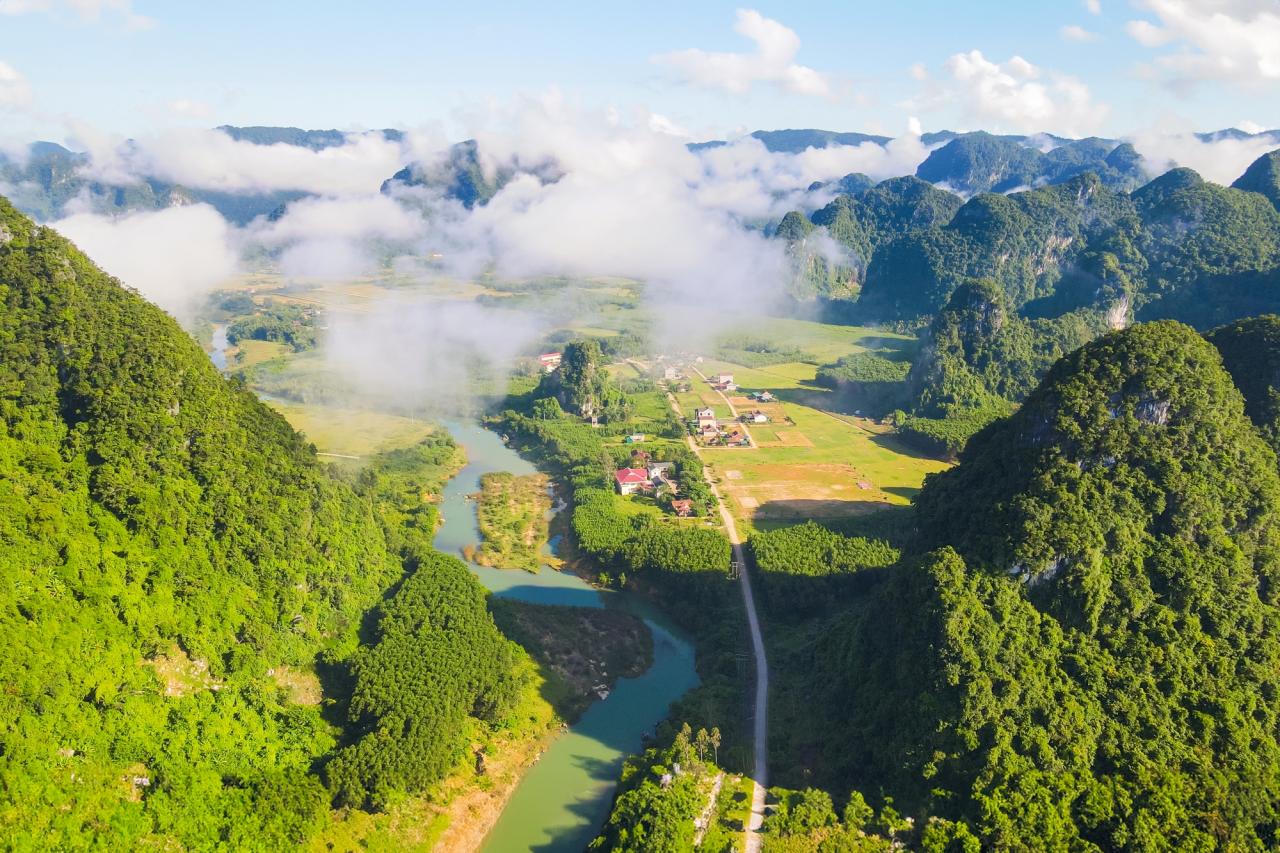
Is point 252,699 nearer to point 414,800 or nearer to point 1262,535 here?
point 414,800

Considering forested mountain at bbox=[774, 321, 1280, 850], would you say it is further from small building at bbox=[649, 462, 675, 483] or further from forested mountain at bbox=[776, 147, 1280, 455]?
forested mountain at bbox=[776, 147, 1280, 455]

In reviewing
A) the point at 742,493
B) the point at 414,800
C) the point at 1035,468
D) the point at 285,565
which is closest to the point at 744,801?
the point at 414,800

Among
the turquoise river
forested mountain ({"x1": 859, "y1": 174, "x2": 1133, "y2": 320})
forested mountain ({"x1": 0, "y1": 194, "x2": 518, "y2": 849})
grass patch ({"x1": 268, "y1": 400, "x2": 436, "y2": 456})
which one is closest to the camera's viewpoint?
forested mountain ({"x1": 0, "y1": 194, "x2": 518, "y2": 849})

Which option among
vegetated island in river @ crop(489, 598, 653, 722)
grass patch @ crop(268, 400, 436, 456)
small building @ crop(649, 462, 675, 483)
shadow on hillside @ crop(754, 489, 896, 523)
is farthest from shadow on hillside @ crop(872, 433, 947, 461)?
grass patch @ crop(268, 400, 436, 456)

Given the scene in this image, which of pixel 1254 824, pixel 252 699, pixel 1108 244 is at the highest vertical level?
pixel 1108 244

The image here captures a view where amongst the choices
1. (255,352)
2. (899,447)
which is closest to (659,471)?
(899,447)

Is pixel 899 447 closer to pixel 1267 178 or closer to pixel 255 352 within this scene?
pixel 255 352
